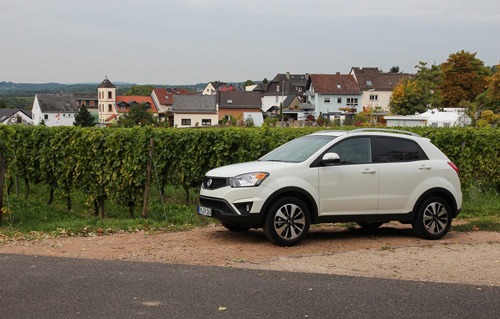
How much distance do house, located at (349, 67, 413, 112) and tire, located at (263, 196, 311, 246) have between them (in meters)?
114

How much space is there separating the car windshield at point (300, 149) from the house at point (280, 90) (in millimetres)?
132842

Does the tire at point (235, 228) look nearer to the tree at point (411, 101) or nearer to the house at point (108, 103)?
the tree at point (411, 101)

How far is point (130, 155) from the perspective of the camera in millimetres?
14625

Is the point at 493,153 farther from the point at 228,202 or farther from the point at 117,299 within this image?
the point at 117,299

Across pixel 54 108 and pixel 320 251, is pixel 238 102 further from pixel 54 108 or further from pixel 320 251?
pixel 320 251

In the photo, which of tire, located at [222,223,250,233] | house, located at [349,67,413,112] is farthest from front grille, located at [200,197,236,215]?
house, located at [349,67,413,112]

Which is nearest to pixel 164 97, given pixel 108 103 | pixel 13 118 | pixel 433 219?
pixel 108 103

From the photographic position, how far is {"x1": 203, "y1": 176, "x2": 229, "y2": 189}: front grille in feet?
35.4

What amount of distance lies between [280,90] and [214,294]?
150505 millimetres

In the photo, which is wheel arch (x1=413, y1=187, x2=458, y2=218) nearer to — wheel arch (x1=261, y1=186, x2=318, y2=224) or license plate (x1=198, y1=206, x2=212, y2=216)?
wheel arch (x1=261, y1=186, x2=318, y2=224)

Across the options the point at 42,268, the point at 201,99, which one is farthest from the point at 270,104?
the point at 42,268

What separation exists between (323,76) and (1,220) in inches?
4475

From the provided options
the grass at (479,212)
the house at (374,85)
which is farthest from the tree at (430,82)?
the grass at (479,212)

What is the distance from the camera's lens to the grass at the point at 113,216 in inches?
503
